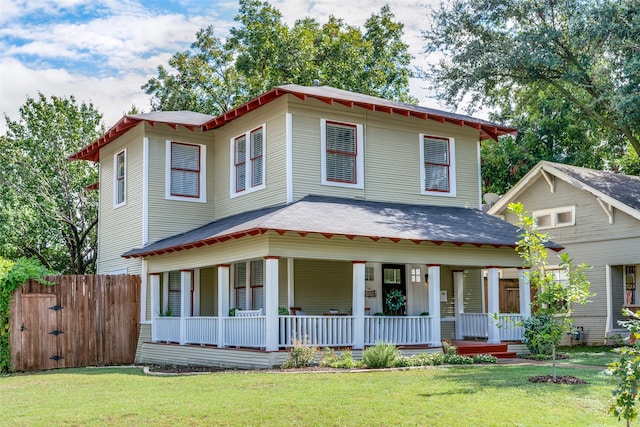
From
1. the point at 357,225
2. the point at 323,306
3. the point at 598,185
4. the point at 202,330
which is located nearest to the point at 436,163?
the point at 357,225

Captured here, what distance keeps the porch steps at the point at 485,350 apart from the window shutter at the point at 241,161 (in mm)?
7645

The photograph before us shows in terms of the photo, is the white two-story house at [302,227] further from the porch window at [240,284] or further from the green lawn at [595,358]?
the green lawn at [595,358]

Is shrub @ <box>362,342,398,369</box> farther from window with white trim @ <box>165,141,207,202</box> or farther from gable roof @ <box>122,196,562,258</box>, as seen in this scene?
window with white trim @ <box>165,141,207,202</box>

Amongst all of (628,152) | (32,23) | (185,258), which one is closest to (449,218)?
(185,258)

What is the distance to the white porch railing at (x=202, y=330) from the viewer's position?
19.2 metres

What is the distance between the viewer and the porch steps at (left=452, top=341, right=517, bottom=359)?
1862cm

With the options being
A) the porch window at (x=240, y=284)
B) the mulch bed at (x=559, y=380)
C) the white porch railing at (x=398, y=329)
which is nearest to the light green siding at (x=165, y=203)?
the porch window at (x=240, y=284)

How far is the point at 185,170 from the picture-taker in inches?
902

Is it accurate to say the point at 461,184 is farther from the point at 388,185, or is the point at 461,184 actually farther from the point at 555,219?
the point at 555,219

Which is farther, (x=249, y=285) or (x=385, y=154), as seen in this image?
(x=385, y=154)

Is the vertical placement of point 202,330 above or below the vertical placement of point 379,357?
above

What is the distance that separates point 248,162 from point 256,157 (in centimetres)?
35

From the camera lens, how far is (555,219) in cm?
2780

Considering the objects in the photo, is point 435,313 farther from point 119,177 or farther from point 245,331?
point 119,177
